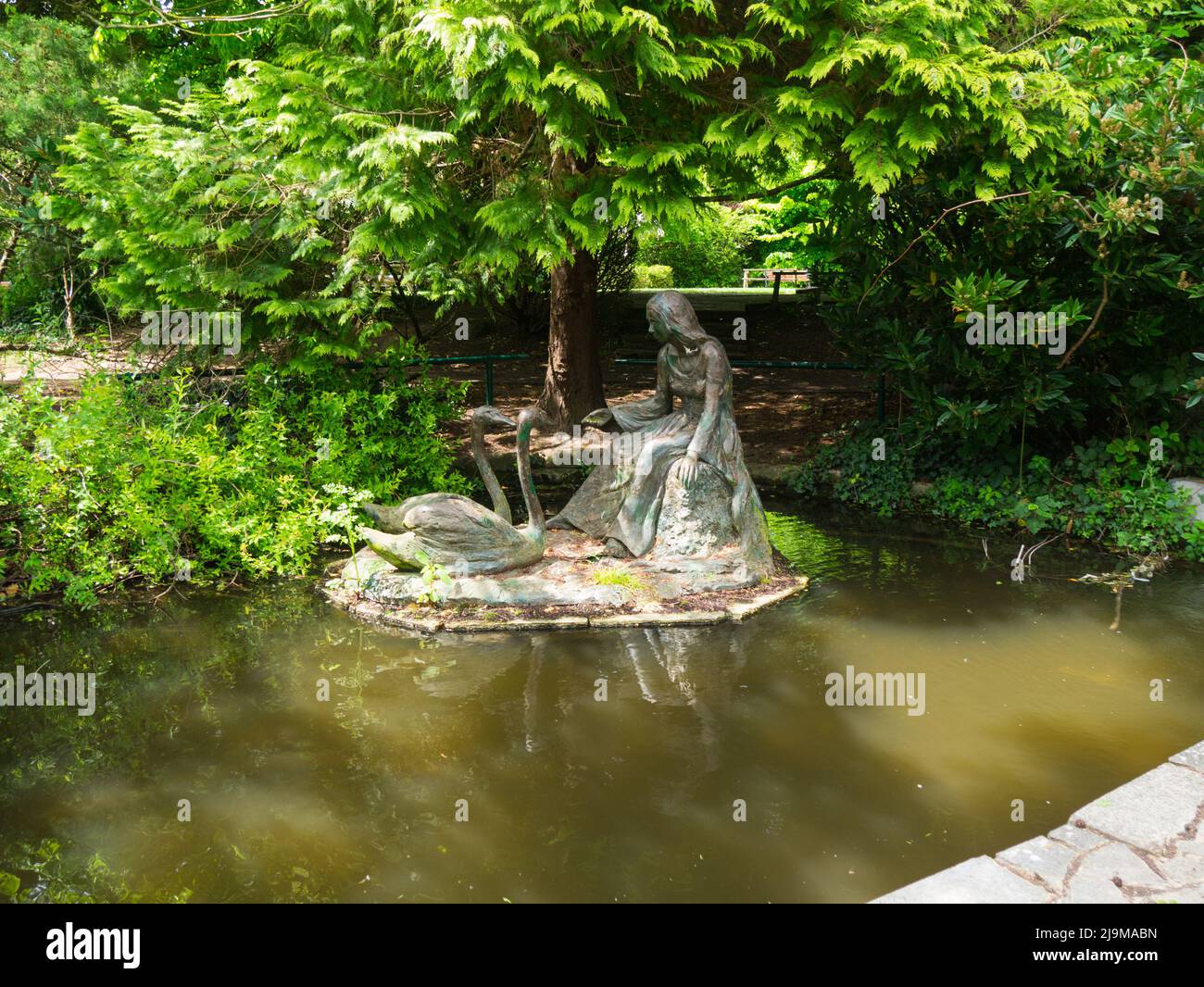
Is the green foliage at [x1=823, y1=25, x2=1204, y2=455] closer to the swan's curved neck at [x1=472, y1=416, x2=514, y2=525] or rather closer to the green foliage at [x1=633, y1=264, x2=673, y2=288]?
the swan's curved neck at [x1=472, y1=416, x2=514, y2=525]

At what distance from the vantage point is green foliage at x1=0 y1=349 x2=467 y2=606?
6859 millimetres

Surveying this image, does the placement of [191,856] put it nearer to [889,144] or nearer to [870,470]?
[889,144]

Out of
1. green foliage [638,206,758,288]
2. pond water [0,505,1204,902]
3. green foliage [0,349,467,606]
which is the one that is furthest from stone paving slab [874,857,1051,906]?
green foliage [638,206,758,288]

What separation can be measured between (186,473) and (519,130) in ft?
13.3

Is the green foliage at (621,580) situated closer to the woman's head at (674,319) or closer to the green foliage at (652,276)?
the woman's head at (674,319)

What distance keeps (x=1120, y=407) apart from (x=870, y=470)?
2.24m

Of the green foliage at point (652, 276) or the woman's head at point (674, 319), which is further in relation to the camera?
the green foliage at point (652, 276)

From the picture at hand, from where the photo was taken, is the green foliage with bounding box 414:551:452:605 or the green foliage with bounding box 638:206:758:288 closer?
the green foliage with bounding box 414:551:452:605

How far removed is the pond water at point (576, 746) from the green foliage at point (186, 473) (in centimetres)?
49

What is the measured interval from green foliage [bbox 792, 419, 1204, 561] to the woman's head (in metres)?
2.98

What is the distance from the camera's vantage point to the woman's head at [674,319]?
7.24 m

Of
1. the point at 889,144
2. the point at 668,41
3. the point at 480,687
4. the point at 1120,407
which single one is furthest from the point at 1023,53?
the point at 480,687

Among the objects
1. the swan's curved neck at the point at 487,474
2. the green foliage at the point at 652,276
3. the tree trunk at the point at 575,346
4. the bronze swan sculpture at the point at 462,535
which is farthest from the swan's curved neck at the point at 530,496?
the green foliage at the point at 652,276

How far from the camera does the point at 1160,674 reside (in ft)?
18.6
